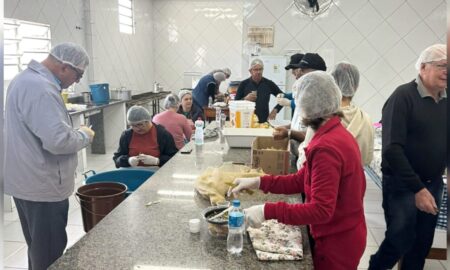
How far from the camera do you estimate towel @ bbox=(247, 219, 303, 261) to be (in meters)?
1.30

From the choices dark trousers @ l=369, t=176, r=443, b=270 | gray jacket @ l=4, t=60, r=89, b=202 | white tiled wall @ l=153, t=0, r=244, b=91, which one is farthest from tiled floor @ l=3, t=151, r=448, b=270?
white tiled wall @ l=153, t=0, r=244, b=91

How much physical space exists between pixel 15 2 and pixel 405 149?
4239 mm

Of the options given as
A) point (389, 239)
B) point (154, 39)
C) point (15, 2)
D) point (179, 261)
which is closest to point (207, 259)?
point (179, 261)

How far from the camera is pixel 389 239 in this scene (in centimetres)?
226

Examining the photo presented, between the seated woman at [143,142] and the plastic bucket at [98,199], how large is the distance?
0.71m

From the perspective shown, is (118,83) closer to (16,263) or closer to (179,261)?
(16,263)

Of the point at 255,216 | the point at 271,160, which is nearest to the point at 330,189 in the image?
the point at 255,216

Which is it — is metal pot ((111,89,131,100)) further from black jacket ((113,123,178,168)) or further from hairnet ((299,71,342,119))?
hairnet ((299,71,342,119))

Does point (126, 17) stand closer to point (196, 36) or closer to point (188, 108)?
point (196, 36)

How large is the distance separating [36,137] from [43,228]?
50 centimetres

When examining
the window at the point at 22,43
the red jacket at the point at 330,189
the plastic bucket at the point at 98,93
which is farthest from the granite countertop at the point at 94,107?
the red jacket at the point at 330,189

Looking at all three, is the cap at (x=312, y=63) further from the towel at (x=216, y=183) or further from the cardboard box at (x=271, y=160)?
the towel at (x=216, y=183)

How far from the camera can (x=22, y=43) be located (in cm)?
427

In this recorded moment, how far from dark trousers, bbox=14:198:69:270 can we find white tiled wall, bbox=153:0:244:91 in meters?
6.57
